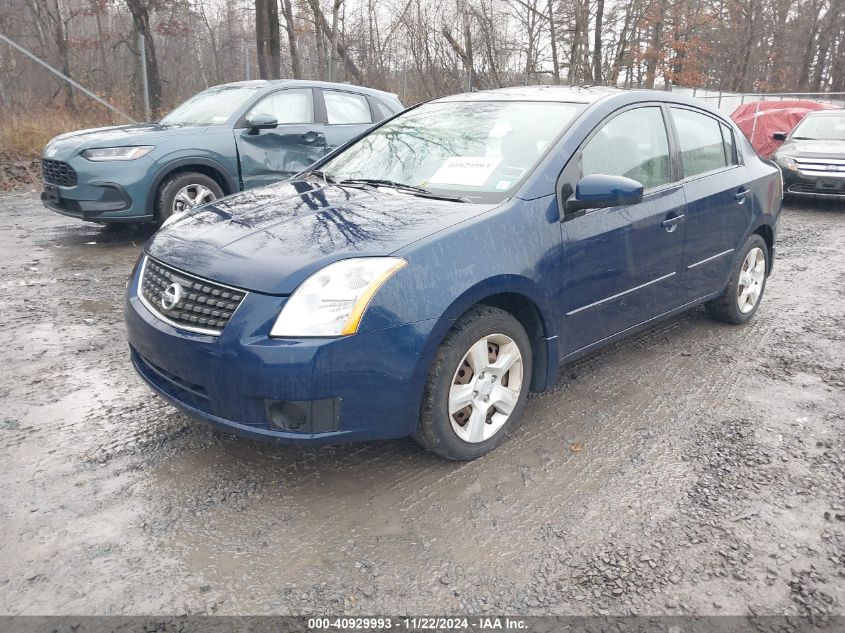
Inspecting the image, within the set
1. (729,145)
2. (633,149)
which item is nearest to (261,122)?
(633,149)

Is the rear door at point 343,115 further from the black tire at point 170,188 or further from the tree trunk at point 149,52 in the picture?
the tree trunk at point 149,52

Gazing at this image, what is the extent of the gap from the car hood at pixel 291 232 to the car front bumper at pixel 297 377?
18 centimetres

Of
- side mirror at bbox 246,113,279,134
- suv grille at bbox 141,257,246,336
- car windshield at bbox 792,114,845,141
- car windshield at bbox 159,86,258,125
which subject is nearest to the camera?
suv grille at bbox 141,257,246,336

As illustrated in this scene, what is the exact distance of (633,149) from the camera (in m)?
3.92

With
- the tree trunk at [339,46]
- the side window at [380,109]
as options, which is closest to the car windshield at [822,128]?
the side window at [380,109]

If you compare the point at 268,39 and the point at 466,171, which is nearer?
the point at 466,171

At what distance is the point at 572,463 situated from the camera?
3.19m

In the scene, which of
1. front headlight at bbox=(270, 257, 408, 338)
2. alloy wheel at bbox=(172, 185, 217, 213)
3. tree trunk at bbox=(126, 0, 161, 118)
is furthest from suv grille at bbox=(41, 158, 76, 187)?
tree trunk at bbox=(126, 0, 161, 118)

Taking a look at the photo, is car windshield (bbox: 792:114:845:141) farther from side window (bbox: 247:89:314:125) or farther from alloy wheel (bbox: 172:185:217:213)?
alloy wheel (bbox: 172:185:217:213)

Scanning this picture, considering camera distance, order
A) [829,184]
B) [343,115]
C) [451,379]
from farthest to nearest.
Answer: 1. [829,184]
2. [343,115]
3. [451,379]

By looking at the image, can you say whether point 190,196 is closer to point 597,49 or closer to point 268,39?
point 268,39

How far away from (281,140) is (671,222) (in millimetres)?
4922

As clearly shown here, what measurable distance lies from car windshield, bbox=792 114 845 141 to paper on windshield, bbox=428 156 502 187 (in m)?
9.92

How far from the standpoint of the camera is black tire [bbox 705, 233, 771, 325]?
4844mm
